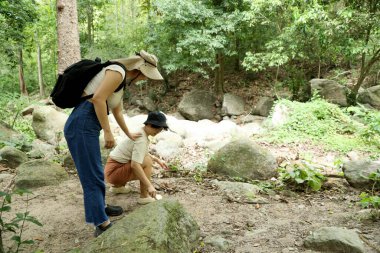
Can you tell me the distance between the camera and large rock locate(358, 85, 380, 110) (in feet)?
37.0

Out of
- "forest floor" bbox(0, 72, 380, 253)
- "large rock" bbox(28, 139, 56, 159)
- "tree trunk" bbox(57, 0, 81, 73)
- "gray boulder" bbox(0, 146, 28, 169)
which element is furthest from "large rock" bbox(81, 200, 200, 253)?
"tree trunk" bbox(57, 0, 81, 73)

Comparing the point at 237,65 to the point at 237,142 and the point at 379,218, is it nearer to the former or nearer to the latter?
the point at 237,142

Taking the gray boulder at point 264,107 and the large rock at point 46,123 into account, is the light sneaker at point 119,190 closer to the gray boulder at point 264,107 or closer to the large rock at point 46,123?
the large rock at point 46,123

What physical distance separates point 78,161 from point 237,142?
325 cm

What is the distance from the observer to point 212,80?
1723 cm

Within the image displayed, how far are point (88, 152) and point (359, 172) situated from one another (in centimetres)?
402

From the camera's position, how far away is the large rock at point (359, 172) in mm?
4607

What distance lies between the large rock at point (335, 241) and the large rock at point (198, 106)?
11687 mm

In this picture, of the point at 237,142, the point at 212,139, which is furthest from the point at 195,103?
the point at 237,142

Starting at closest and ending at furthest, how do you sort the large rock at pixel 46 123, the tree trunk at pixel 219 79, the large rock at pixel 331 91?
the large rock at pixel 46 123, the large rock at pixel 331 91, the tree trunk at pixel 219 79

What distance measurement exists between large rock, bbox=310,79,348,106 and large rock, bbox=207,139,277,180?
7.01 m

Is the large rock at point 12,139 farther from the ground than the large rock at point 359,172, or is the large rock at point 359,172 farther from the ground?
the large rock at point 359,172

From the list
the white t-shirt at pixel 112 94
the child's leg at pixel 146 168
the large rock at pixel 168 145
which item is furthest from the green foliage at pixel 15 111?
the white t-shirt at pixel 112 94

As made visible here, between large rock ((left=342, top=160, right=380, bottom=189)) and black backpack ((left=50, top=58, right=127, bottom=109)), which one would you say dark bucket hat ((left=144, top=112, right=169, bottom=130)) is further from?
large rock ((left=342, top=160, right=380, bottom=189))
